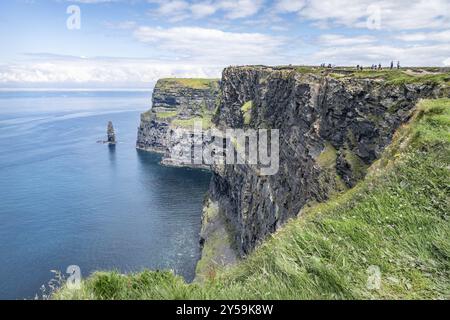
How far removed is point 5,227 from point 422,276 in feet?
391

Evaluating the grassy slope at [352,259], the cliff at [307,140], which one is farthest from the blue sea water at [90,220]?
the grassy slope at [352,259]

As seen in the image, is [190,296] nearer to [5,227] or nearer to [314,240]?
[314,240]

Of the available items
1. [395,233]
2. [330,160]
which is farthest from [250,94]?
[395,233]

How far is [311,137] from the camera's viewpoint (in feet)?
196

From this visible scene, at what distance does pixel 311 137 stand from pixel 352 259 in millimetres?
51363

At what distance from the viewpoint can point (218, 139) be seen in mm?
136250

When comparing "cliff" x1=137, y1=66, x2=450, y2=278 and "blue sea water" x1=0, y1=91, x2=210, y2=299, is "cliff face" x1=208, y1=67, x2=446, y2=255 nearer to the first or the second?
"cliff" x1=137, y1=66, x2=450, y2=278

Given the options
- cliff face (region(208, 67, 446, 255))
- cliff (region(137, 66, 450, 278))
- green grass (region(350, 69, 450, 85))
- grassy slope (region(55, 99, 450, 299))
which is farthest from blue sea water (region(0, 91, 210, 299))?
grassy slope (region(55, 99, 450, 299))

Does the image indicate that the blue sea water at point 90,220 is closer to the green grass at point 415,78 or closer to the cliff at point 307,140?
the cliff at point 307,140

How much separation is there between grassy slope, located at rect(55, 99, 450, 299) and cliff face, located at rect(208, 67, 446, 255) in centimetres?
1837

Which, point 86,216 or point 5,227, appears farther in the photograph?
point 86,216

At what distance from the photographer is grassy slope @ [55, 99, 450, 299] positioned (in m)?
8.65

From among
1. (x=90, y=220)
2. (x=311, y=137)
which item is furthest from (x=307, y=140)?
(x=90, y=220)
